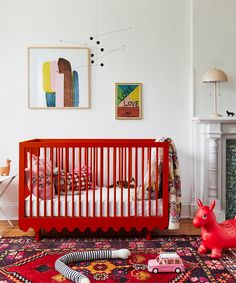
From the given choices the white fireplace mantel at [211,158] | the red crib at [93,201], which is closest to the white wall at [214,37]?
the white fireplace mantel at [211,158]

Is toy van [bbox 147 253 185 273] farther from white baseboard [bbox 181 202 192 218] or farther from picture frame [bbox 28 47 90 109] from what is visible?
picture frame [bbox 28 47 90 109]

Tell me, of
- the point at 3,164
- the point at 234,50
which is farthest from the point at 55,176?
the point at 234,50

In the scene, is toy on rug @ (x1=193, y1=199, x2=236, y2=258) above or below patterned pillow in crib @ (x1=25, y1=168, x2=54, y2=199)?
below

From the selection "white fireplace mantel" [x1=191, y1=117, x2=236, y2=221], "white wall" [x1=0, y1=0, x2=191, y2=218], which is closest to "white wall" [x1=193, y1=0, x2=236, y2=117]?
"white wall" [x1=0, y1=0, x2=191, y2=218]

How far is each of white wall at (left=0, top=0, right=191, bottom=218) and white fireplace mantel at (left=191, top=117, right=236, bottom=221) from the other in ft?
0.37

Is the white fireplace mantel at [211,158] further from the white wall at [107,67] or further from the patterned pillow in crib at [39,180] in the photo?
the patterned pillow in crib at [39,180]

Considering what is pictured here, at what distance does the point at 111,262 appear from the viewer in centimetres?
274

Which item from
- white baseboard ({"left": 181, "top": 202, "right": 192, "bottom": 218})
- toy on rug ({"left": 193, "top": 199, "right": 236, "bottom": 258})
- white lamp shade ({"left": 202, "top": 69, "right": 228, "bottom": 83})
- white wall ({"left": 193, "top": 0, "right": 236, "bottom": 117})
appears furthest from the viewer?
white baseboard ({"left": 181, "top": 202, "right": 192, "bottom": 218})

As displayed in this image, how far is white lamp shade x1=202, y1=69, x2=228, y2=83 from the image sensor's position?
12.6 ft

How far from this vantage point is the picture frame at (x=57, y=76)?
408cm

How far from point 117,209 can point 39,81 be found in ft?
5.44

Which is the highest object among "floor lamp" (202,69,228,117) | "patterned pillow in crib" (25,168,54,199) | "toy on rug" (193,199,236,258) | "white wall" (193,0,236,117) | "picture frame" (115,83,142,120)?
"white wall" (193,0,236,117)

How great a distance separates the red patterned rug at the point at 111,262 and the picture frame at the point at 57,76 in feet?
4.86

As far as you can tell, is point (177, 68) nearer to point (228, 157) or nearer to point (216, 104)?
point (216, 104)
